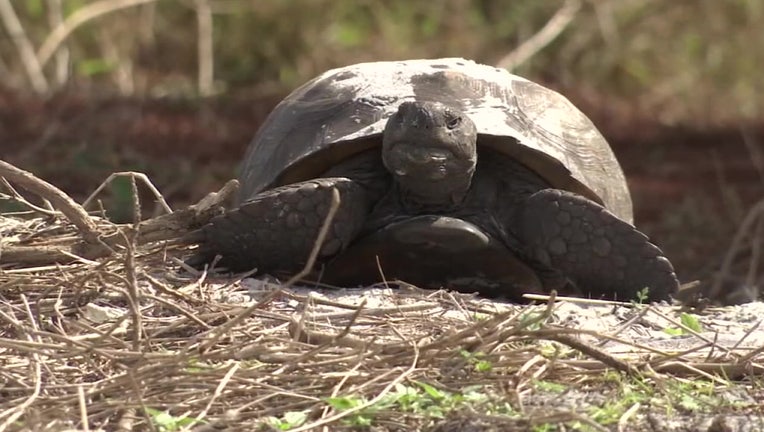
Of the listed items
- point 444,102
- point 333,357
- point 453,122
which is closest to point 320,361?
point 333,357

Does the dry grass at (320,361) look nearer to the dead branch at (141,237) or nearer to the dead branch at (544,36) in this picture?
the dead branch at (141,237)

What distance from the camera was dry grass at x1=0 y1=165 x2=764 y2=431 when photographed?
254cm

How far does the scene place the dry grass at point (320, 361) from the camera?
254cm

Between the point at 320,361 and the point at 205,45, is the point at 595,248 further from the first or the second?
the point at 205,45

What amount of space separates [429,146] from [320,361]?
117 centimetres

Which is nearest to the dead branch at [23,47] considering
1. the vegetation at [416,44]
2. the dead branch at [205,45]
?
the vegetation at [416,44]

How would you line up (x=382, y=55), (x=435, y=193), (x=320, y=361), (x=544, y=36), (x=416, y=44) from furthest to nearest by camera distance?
(x=416, y=44)
(x=382, y=55)
(x=544, y=36)
(x=435, y=193)
(x=320, y=361)

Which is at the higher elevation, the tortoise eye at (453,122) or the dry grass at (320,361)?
the tortoise eye at (453,122)

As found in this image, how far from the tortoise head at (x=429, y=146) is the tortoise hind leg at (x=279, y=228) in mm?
188

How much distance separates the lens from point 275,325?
3113mm

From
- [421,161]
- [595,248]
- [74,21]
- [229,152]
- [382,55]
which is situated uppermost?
[421,161]

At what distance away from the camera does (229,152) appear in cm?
907

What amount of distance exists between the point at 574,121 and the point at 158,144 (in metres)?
5.10

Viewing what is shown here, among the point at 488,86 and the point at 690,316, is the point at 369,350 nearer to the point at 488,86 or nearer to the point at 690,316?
the point at 690,316
